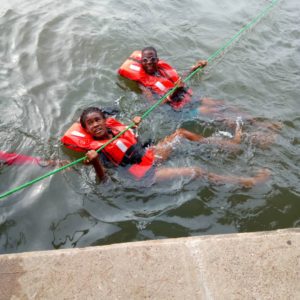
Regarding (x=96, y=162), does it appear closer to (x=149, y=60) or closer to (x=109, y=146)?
(x=109, y=146)

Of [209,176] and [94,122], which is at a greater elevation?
[94,122]

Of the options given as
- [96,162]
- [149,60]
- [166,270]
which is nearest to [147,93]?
[149,60]

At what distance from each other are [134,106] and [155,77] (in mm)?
609

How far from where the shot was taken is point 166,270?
7.45ft

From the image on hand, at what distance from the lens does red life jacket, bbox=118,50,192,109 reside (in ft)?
17.4

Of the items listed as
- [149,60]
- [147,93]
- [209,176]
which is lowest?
[209,176]

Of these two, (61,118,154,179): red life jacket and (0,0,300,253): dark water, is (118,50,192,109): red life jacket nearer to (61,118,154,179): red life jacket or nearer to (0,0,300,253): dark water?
(0,0,300,253): dark water

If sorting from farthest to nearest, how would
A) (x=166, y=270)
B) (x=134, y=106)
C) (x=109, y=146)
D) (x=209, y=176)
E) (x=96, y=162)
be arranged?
(x=134, y=106) < (x=109, y=146) < (x=209, y=176) < (x=96, y=162) < (x=166, y=270)

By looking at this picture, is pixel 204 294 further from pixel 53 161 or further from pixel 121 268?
pixel 53 161

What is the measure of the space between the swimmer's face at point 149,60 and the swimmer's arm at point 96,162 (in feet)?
7.81

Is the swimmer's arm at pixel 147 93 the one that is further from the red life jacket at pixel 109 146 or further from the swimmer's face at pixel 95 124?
the swimmer's face at pixel 95 124

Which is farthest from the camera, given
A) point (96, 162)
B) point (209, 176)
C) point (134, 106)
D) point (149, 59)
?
point (149, 59)

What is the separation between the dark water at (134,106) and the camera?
338cm

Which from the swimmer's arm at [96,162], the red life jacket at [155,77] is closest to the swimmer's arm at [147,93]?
the red life jacket at [155,77]
